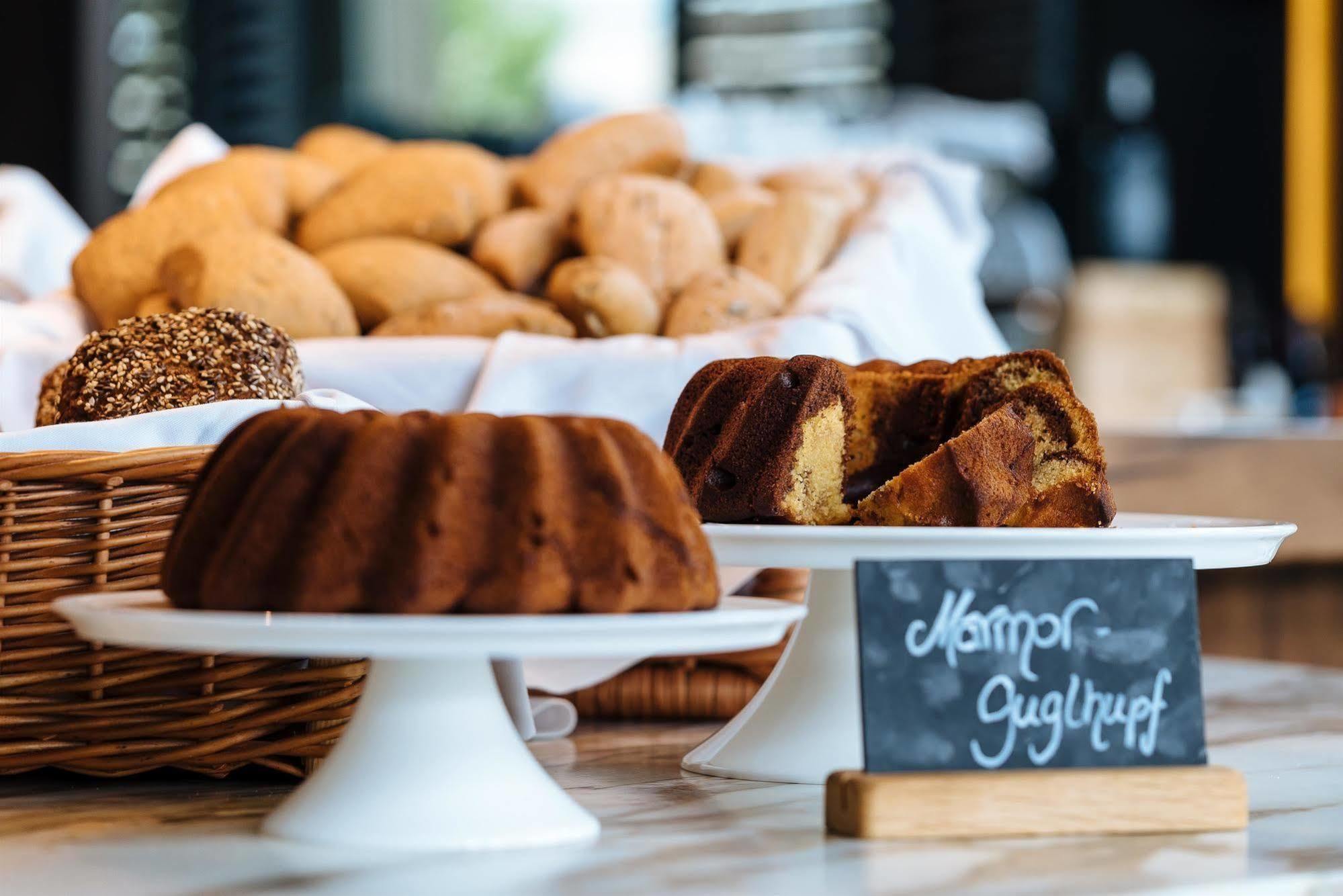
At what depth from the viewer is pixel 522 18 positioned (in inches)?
180

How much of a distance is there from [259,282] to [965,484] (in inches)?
27.8

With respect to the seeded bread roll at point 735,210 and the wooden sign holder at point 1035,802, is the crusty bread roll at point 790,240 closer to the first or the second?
the seeded bread roll at point 735,210

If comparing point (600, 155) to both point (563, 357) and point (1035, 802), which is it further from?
point (1035, 802)

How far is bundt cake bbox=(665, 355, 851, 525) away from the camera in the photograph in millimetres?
1039

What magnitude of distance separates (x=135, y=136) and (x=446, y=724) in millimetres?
3480

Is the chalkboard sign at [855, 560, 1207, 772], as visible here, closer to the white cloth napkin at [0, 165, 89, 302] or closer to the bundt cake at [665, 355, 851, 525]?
the bundt cake at [665, 355, 851, 525]

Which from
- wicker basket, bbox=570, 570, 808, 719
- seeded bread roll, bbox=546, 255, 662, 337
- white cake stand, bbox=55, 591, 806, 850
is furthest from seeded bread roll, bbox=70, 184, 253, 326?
white cake stand, bbox=55, 591, 806, 850

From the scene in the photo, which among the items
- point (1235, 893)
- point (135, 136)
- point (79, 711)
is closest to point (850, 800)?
point (1235, 893)

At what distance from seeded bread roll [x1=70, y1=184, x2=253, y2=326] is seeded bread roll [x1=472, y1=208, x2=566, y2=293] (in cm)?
24

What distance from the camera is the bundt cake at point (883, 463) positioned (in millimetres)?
1033

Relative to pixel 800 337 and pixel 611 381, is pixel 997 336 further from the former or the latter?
pixel 611 381

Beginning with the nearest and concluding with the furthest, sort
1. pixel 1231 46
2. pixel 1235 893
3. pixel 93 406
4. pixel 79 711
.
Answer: pixel 1235 893 < pixel 79 711 < pixel 93 406 < pixel 1231 46

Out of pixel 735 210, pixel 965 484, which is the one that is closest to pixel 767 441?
pixel 965 484

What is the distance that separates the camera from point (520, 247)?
1627 mm
